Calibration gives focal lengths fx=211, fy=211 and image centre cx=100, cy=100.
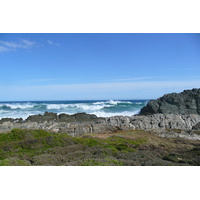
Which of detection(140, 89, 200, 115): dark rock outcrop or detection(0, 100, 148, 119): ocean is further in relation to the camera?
detection(0, 100, 148, 119): ocean

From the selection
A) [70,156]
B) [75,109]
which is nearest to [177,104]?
[75,109]

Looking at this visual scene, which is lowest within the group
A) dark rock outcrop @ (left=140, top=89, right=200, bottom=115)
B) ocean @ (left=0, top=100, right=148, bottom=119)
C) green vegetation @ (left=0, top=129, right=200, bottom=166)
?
ocean @ (left=0, top=100, right=148, bottom=119)

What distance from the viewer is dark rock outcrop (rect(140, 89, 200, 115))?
3030 centimetres

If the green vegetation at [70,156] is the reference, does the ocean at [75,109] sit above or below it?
below

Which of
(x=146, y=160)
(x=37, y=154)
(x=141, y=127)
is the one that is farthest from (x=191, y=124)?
(x=37, y=154)

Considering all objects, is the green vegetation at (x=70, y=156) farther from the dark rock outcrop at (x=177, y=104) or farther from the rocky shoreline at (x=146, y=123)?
the dark rock outcrop at (x=177, y=104)

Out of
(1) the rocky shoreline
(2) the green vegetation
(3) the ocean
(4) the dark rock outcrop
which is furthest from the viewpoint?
(3) the ocean

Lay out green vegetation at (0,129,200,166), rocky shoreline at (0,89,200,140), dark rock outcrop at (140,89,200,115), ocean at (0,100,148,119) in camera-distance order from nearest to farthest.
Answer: green vegetation at (0,129,200,166)
rocky shoreline at (0,89,200,140)
dark rock outcrop at (140,89,200,115)
ocean at (0,100,148,119)

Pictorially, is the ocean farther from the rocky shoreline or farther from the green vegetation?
the green vegetation

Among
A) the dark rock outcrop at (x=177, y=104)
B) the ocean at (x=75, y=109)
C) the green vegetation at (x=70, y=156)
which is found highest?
the dark rock outcrop at (x=177, y=104)

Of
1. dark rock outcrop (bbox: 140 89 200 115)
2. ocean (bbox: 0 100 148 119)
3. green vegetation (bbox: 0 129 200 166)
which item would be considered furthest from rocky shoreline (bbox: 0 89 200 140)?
ocean (bbox: 0 100 148 119)

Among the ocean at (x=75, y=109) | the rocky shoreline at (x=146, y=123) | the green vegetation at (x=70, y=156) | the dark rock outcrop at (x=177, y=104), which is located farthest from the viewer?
the ocean at (x=75, y=109)

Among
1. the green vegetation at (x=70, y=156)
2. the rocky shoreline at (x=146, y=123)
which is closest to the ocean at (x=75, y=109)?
the rocky shoreline at (x=146, y=123)

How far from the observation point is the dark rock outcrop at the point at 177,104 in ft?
99.4
